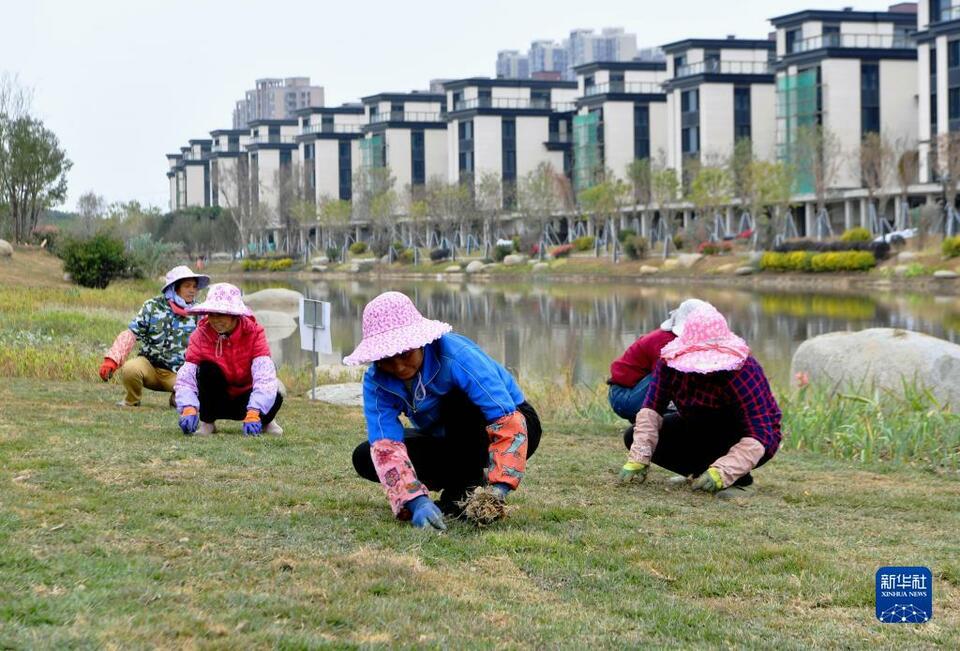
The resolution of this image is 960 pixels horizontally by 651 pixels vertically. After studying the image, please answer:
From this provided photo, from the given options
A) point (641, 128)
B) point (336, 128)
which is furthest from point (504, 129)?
point (336, 128)

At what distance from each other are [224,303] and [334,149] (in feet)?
362

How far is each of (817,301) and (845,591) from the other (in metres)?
35.6

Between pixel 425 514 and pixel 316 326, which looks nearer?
pixel 425 514

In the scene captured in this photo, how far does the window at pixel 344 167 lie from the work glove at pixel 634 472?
11128 cm

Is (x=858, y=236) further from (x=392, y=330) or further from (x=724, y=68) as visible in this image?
(x=392, y=330)

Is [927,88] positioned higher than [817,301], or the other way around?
[927,88]

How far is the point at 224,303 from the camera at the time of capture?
8.52 metres

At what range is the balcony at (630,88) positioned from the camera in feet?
294

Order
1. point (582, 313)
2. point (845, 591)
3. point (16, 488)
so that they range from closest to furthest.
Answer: point (845, 591), point (16, 488), point (582, 313)

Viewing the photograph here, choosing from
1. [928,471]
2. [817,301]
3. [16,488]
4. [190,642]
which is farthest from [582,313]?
[190,642]

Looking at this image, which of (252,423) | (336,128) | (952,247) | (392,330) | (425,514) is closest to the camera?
(392,330)

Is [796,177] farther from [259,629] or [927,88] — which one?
[259,629]

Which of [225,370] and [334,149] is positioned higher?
[334,149]

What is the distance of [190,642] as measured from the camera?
153 inches
